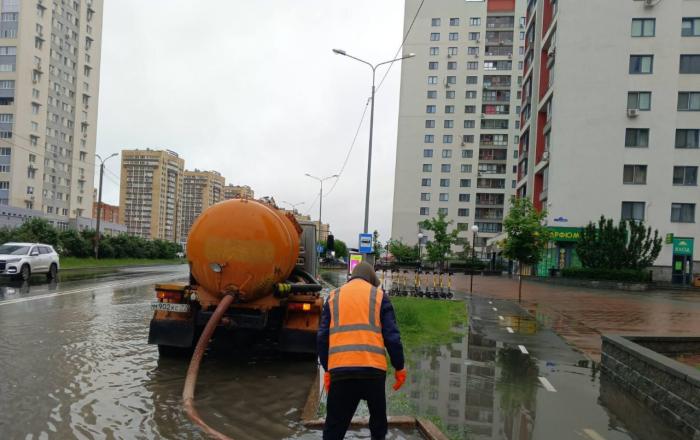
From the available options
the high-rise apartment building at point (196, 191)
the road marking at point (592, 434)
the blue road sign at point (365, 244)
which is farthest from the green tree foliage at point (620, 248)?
the high-rise apartment building at point (196, 191)

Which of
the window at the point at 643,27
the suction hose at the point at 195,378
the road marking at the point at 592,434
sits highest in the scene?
the window at the point at 643,27

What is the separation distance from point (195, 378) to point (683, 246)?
42.9 meters

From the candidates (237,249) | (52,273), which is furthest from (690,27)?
(237,249)

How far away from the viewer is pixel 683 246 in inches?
1585

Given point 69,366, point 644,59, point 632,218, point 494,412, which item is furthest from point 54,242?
point 644,59

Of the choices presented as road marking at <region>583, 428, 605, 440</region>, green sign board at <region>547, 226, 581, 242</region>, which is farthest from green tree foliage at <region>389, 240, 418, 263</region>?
road marking at <region>583, 428, 605, 440</region>

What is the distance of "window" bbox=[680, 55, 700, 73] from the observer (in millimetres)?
41656

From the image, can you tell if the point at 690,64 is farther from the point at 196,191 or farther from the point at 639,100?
the point at 196,191

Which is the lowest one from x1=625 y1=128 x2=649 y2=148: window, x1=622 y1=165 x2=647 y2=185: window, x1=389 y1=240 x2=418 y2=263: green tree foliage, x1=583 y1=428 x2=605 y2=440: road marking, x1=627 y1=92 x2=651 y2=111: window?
x1=389 y1=240 x2=418 y2=263: green tree foliage

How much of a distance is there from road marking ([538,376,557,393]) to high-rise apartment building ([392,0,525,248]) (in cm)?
8105

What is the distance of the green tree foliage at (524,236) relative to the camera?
75.5 feet

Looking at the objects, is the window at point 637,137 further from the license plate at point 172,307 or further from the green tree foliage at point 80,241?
the green tree foliage at point 80,241

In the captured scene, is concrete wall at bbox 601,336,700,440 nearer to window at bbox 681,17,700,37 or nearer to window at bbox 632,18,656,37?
window at bbox 632,18,656,37

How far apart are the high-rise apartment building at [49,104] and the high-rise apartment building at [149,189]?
13436mm
